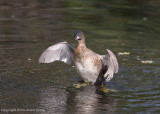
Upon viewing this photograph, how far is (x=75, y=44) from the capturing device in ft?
38.6

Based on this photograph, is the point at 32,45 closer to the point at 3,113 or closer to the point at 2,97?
the point at 2,97

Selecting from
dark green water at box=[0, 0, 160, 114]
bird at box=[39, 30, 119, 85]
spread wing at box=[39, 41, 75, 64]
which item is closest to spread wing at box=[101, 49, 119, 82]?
bird at box=[39, 30, 119, 85]

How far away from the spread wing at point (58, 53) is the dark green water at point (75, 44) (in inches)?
11.7

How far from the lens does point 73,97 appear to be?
8.21 m

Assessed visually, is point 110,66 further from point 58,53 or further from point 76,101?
point 58,53

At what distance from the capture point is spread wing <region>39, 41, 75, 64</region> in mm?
9359

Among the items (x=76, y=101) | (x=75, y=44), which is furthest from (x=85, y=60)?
(x=75, y=44)

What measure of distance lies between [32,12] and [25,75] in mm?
6417

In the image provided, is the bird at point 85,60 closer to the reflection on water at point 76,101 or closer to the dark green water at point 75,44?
the dark green water at point 75,44

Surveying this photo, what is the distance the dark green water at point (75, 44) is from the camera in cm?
784

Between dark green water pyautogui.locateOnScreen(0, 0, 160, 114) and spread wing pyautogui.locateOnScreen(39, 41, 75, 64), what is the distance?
298 mm

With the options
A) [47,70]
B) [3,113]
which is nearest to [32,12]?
[47,70]

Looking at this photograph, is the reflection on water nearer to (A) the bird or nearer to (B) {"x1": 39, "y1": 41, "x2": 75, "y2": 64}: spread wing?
(A) the bird

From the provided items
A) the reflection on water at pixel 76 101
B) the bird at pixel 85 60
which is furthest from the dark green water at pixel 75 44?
the bird at pixel 85 60
